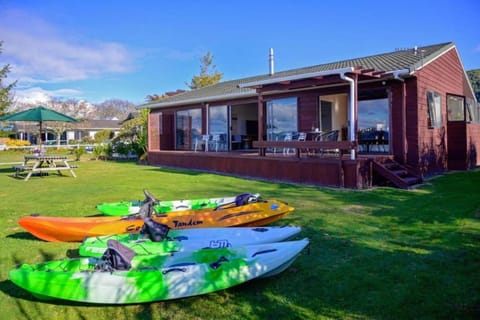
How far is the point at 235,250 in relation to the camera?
3.70 metres

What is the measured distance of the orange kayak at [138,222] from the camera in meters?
4.89

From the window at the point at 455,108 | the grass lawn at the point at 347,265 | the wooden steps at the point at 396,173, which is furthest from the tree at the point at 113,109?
the grass lawn at the point at 347,265

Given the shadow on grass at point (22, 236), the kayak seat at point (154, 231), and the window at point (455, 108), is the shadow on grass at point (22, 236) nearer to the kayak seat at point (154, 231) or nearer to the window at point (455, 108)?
the kayak seat at point (154, 231)

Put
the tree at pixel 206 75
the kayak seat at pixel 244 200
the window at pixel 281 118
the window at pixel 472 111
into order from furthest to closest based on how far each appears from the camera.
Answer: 1. the tree at pixel 206 75
2. the window at pixel 472 111
3. the window at pixel 281 118
4. the kayak seat at pixel 244 200

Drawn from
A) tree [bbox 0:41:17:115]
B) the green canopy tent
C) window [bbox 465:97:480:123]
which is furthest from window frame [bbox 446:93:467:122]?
tree [bbox 0:41:17:115]

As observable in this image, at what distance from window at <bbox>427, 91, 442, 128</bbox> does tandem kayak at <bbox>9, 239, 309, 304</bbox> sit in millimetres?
9566

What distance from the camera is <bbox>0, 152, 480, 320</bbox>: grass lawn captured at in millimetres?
3162

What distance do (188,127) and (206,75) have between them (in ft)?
71.7

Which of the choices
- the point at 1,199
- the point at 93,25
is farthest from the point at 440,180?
the point at 93,25

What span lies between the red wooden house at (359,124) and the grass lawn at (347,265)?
1.60 m

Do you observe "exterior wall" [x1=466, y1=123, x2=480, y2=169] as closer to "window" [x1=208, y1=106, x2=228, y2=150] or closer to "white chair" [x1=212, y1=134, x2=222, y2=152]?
"window" [x1=208, y1=106, x2=228, y2=150]

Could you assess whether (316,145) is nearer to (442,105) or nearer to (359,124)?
(359,124)

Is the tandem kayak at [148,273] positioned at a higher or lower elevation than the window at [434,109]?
lower

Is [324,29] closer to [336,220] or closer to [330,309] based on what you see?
[336,220]
